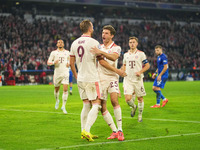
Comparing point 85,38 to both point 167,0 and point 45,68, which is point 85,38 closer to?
point 45,68

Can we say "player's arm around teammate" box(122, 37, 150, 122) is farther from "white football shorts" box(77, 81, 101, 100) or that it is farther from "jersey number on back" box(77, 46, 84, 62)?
"jersey number on back" box(77, 46, 84, 62)

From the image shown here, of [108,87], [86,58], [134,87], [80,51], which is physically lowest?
[134,87]

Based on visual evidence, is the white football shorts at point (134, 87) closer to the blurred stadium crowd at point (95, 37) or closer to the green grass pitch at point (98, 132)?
the green grass pitch at point (98, 132)

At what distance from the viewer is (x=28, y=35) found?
139 feet

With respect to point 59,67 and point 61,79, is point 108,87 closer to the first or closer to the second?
point 61,79

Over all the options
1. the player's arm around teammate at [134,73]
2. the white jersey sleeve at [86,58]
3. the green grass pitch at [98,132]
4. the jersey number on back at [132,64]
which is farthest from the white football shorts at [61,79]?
the white jersey sleeve at [86,58]

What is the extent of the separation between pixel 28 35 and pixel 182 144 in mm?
37185

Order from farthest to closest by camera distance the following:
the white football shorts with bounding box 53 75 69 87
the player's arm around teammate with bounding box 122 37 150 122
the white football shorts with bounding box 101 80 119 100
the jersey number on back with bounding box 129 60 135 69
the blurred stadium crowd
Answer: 1. the blurred stadium crowd
2. the white football shorts with bounding box 53 75 69 87
3. the jersey number on back with bounding box 129 60 135 69
4. the player's arm around teammate with bounding box 122 37 150 122
5. the white football shorts with bounding box 101 80 119 100

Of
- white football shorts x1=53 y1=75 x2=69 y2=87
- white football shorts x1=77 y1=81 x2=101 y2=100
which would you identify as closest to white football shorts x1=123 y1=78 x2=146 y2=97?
white football shorts x1=53 y1=75 x2=69 y2=87

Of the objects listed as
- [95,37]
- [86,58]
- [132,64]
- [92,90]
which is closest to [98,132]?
[92,90]

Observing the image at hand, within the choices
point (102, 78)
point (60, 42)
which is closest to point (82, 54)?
point (102, 78)

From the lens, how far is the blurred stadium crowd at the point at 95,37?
125ft

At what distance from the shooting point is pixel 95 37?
47656mm

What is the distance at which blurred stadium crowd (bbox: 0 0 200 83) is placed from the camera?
38125mm
